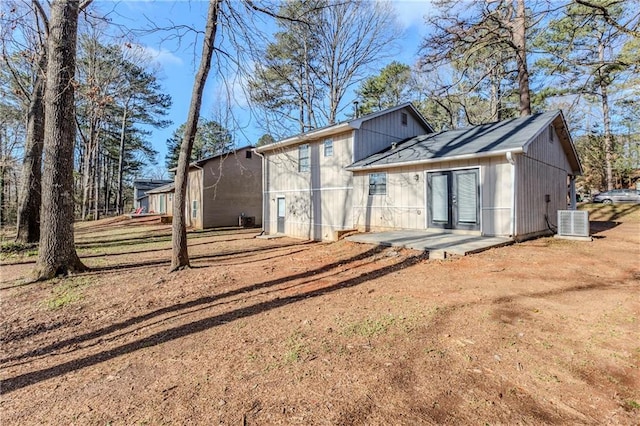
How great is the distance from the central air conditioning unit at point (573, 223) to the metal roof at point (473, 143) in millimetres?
2570

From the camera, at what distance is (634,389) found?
2320mm

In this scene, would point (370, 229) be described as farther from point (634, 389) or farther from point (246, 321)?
point (634, 389)

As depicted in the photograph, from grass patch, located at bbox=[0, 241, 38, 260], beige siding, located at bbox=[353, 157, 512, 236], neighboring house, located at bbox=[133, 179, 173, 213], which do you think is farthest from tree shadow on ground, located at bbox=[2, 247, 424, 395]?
neighboring house, located at bbox=[133, 179, 173, 213]

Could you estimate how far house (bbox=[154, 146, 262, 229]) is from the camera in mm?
19344

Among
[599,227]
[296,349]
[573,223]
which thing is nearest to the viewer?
[296,349]

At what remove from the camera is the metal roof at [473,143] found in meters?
8.65

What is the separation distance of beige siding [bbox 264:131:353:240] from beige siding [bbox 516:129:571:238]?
226 inches

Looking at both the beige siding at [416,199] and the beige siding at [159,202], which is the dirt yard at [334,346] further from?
the beige siding at [159,202]

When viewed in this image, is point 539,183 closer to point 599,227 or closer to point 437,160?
point 437,160

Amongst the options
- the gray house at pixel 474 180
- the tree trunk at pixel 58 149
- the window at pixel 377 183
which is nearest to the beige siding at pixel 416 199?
the gray house at pixel 474 180

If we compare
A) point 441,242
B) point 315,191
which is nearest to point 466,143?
point 441,242

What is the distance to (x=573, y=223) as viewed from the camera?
8984 millimetres

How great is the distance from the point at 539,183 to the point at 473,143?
2595 mm

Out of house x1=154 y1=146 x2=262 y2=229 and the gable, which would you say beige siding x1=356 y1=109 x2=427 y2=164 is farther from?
house x1=154 y1=146 x2=262 y2=229
